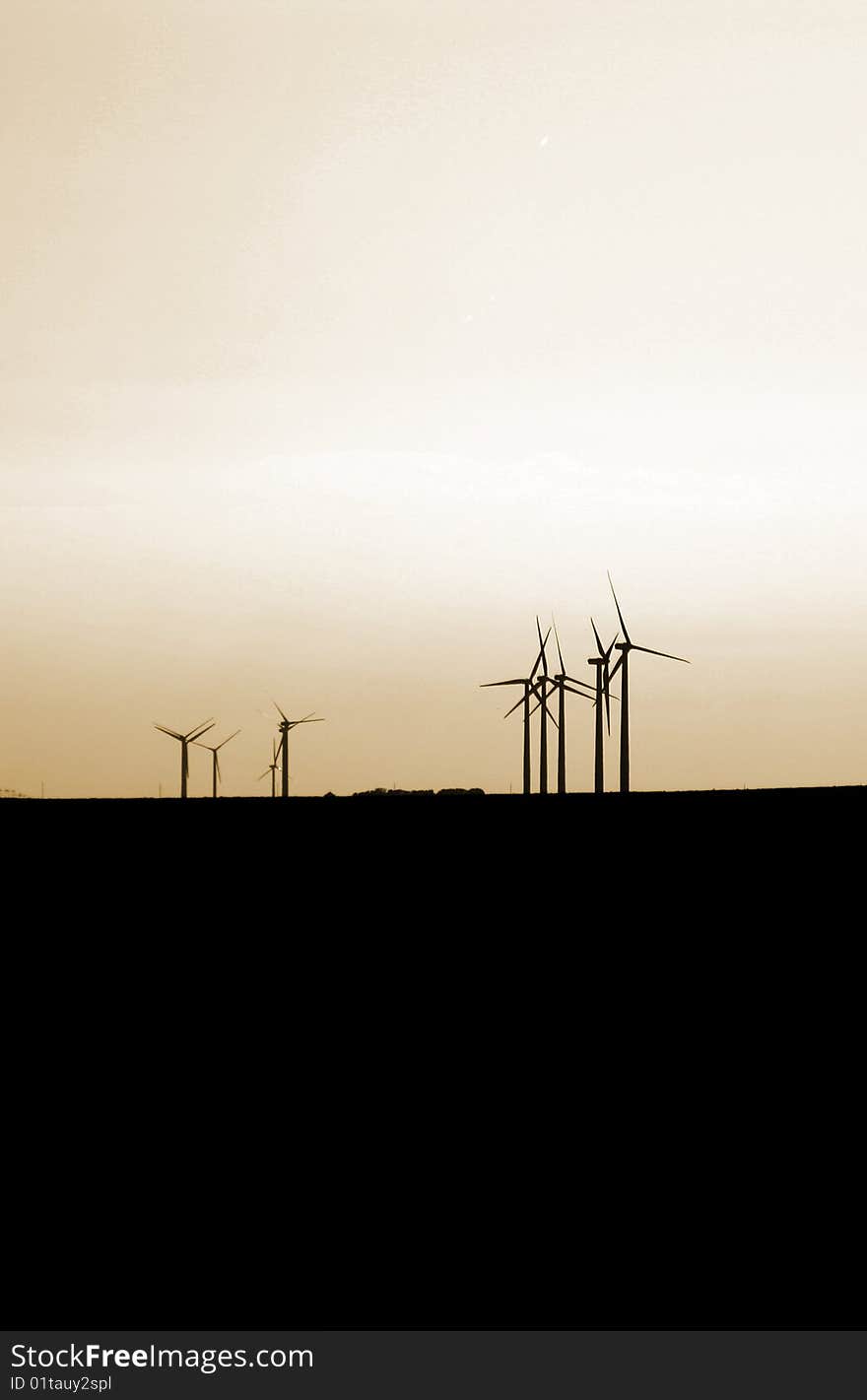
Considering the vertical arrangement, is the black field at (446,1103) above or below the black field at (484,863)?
below

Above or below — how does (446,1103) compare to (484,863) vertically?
below

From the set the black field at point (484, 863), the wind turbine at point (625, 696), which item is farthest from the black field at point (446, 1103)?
the wind turbine at point (625, 696)

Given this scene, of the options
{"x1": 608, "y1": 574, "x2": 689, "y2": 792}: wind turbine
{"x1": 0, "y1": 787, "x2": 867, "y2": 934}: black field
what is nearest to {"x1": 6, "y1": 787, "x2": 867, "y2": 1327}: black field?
{"x1": 0, "y1": 787, "x2": 867, "y2": 934}: black field

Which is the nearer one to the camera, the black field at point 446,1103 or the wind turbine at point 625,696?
the black field at point 446,1103

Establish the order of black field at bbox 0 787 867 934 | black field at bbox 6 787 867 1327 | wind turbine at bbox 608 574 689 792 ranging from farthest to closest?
wind turbine at bbox 608 574 689 792 < black field at bbox 0 787 867 934 < black field at bbox 6 787 867 1327

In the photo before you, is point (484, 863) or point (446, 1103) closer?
point (446, 1103)

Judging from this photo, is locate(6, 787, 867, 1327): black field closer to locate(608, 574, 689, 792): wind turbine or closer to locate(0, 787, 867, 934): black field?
locate(0, 787, 867, 934): black field

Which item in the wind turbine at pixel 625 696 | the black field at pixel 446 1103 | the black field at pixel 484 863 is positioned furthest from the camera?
the wind turbine at pixel 625 696

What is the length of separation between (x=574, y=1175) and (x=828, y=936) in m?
17.9

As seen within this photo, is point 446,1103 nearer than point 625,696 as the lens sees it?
Yes

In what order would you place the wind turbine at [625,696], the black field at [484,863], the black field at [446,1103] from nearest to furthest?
1. the black field at [446,1103]
2. the black field at [484,863]
3. the wind turbine at [625,696]

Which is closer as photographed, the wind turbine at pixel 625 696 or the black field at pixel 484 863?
the black field at pixel 484 863

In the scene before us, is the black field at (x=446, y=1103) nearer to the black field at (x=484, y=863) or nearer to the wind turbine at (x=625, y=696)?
the black field at (x=484, y=863)

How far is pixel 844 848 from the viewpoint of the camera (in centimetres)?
5916
